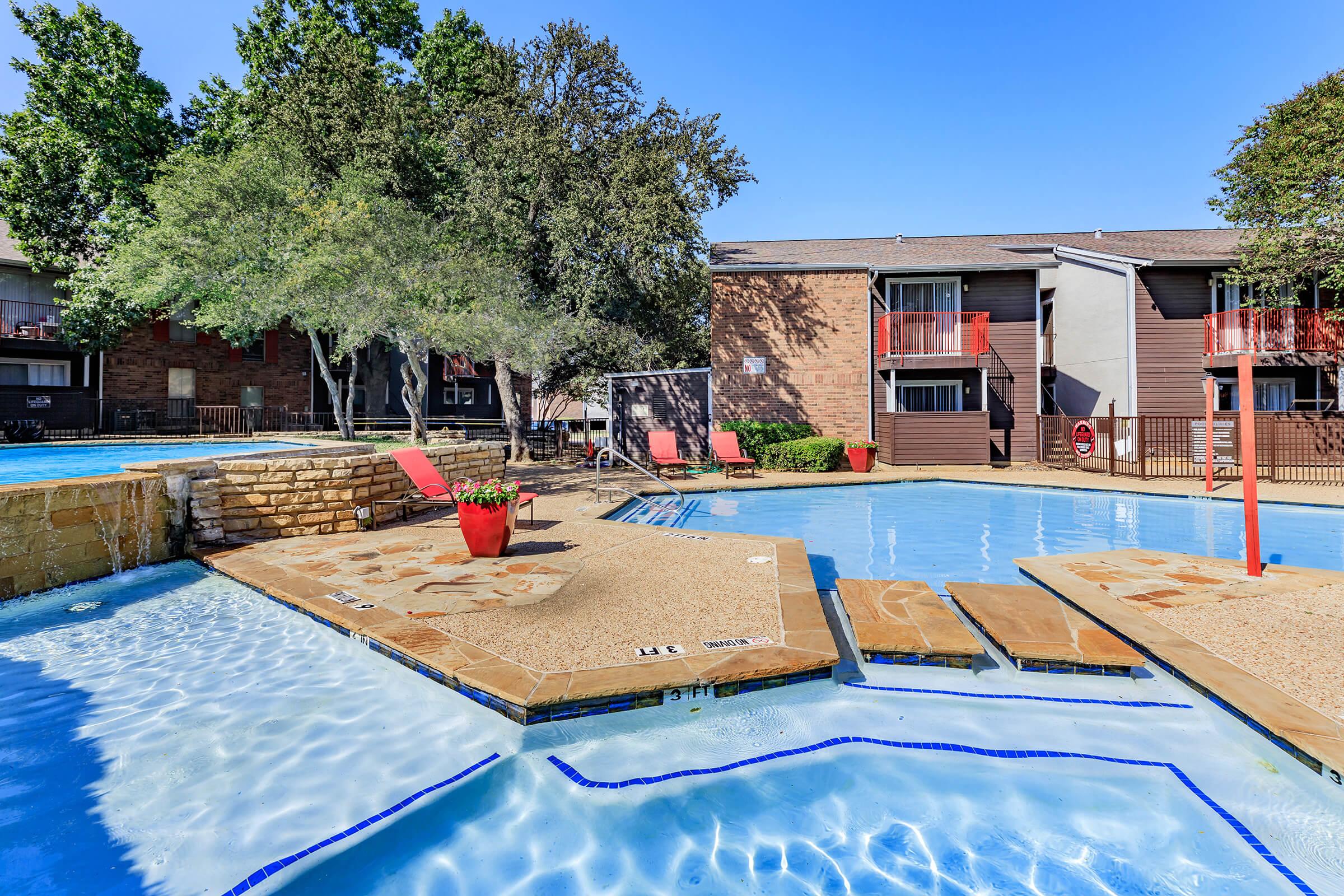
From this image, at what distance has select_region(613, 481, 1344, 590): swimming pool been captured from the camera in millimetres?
7125

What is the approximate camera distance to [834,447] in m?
16.0

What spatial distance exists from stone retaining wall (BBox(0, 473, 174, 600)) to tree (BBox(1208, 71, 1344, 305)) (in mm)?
22275

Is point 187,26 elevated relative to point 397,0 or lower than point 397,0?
lower

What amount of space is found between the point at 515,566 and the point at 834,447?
11.7 m

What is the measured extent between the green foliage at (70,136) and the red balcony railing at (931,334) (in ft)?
78.7

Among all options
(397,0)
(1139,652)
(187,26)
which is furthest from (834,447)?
(397,0)

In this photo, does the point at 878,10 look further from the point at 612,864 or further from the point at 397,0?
the point at 397,0

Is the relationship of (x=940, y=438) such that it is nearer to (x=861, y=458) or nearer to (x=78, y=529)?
(x=861, y=458)

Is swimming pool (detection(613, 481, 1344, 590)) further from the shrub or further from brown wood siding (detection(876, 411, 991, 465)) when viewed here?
brown wood siding (detection(876, 411, 991, 465))

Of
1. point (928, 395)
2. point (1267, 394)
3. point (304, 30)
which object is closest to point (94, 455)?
point (304, 30)

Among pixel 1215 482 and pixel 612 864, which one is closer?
pixel 612 864

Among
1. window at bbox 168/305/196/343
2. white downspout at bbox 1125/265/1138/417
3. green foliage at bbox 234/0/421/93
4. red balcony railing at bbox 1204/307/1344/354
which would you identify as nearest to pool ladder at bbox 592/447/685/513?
white downspout at bbox 1125/265/1138/417

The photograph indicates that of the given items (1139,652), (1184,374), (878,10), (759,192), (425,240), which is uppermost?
(878,10)

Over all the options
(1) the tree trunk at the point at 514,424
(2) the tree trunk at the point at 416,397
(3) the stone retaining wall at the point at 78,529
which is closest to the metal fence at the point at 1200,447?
(1) the tree trunk at the point at 514,424
